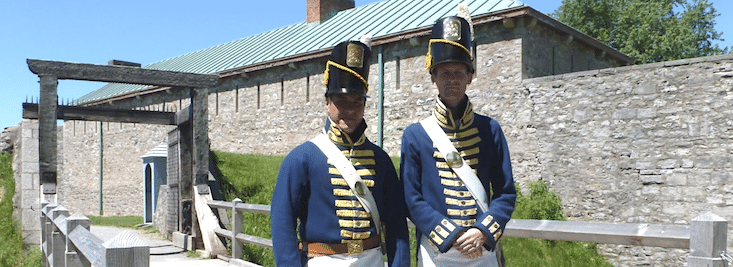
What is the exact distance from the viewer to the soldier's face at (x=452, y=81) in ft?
9.61

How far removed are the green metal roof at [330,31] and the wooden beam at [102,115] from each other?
5.31 metres

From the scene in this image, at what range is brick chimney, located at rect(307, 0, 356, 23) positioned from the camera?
67.9 feet

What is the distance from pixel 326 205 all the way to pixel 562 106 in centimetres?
1041

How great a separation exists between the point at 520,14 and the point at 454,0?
11.3 feet

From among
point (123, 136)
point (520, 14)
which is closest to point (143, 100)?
point (123, 136)

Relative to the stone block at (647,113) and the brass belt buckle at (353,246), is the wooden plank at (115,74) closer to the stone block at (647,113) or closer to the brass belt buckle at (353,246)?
the brass belt buckle at (353,246)

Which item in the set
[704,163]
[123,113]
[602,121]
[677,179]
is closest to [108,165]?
[123,113]

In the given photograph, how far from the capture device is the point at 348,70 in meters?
2.85

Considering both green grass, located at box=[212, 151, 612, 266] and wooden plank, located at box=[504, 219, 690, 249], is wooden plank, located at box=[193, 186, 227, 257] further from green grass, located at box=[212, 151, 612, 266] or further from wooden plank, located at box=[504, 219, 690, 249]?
wooden plank, located at box=[504, 219, 690, 249]

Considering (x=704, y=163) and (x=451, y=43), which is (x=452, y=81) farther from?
(x=704, y=163)

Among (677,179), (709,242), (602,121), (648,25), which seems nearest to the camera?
(709,242)

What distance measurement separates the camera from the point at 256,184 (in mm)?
10914

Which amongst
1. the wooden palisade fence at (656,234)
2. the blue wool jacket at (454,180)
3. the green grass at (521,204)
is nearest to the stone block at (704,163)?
the green grass at (521,204)

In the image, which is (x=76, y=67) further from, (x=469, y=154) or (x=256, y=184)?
(x=469, y=154)
